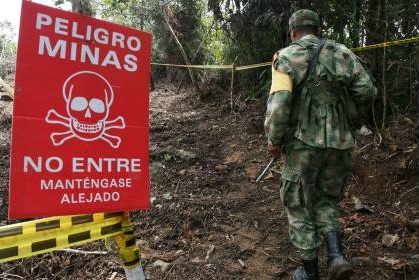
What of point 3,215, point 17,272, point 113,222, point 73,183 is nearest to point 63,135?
point 73,183

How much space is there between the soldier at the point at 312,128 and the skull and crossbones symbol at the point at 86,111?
51.3 inches

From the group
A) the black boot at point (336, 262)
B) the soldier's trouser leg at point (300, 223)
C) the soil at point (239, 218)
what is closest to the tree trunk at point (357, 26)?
the soil at point (239, 218)

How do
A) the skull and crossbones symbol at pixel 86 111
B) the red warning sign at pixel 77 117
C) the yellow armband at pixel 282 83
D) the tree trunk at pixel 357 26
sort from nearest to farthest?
the red warning sign at pixel 77 117 → the skull and crossbones symbol at pixel 86 111 → the yellow armband at pixel 282 83 → the tree trunk at pixel 357 26

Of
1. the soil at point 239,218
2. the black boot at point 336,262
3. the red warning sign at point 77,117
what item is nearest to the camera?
the red warning sign at point 77,117

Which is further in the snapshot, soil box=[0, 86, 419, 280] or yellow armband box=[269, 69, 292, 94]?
soil box=[0, 86, 419, 280]

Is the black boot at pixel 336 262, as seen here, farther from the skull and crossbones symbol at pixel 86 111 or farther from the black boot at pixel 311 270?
the skull and crossbones symbol at pixel 86 111

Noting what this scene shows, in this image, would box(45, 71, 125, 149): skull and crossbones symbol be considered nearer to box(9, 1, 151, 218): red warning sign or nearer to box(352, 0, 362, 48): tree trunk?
box(9, 1, 151, 218): red warning sign

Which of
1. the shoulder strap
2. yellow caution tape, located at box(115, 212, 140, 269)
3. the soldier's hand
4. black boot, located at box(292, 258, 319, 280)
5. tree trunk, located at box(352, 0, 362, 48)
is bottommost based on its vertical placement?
black boot, located at box(292, 258, 319, 280)

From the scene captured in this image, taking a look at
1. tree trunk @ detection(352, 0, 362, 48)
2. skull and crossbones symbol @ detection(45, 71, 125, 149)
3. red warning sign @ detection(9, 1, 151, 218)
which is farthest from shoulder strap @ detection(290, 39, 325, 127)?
tree trunk @ detection(352, 0, 362, 48)

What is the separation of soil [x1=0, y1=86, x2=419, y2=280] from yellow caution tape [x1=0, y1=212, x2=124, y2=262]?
1.24 meters

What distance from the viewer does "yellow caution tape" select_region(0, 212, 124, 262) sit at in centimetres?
211

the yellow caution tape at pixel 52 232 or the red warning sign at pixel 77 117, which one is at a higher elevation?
the red warning sign at pixel 77 117

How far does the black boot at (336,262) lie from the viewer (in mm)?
2873

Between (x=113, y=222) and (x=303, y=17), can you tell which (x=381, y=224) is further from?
(x=113, y=222)
